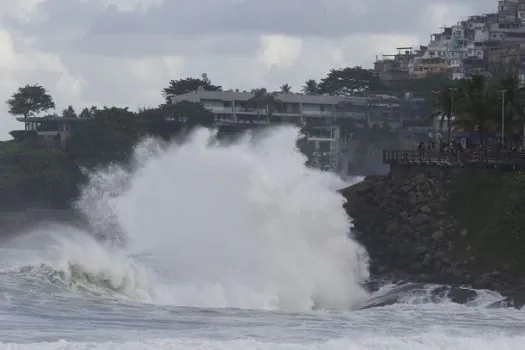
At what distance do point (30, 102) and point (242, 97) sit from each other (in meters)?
18.2

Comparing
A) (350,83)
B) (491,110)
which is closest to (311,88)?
(350,83)

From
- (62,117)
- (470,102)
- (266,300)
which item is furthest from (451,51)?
(266,300)

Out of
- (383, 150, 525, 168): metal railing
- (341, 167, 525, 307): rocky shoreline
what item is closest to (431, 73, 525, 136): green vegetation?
(383, 150, 525, 168): metal railing

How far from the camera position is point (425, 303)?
53281 millimetres

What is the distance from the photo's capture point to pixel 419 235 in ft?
199

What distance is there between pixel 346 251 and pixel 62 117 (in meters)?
82.6

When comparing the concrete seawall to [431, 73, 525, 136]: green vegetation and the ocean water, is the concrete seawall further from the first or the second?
the ocean water

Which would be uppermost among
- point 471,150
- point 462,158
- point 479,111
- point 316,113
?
point 479,111

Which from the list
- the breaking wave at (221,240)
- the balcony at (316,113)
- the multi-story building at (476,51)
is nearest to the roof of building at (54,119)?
the balcony at (316,113)

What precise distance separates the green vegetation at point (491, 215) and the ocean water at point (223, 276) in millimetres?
2857

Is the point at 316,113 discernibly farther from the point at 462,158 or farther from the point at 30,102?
the point at 462,158

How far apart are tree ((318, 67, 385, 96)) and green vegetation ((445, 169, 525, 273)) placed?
311ft

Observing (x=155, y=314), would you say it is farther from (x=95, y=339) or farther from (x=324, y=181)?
(x=324, y=181)

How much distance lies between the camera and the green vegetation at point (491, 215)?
5662 cm
